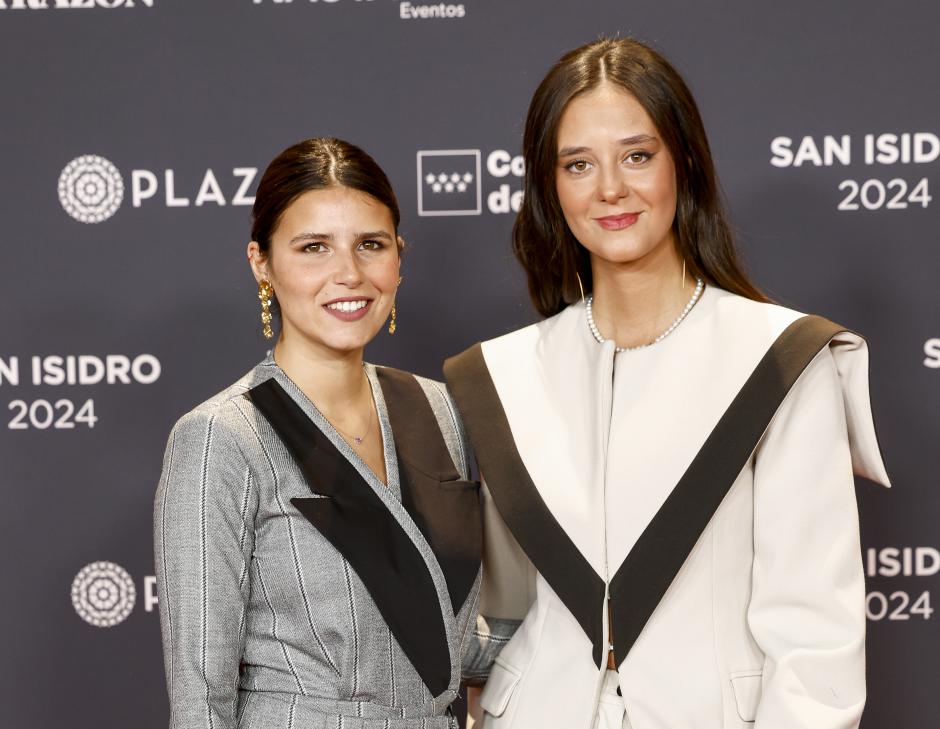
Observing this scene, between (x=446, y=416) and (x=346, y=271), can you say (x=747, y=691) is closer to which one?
(x=446, y=416)

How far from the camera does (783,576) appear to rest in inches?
64.7

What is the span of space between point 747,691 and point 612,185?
0.76 metres

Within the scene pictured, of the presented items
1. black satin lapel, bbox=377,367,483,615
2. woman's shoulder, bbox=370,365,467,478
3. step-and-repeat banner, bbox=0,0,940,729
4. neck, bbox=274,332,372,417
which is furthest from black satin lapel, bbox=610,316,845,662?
step-and-repeat banner, bbox=0,0,940,729

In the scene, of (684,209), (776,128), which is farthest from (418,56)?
(684,209)

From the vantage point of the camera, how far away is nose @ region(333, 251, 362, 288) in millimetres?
1801

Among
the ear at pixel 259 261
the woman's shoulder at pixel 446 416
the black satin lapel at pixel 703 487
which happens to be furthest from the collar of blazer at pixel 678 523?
the ear at pixel 259 261

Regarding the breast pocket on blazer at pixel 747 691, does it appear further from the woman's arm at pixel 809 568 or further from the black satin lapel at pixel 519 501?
the black satin lapel at pixel 519 501

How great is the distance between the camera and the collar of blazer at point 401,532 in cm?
175

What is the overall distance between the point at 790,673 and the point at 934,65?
1.57m

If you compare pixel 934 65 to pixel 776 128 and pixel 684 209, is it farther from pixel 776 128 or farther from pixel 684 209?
pixel 684 209

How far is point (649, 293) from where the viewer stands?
6.19 ft

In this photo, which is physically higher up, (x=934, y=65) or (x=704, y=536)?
(x=934, y=65)

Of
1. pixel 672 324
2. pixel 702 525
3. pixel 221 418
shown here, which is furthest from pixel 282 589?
pixel 672 324

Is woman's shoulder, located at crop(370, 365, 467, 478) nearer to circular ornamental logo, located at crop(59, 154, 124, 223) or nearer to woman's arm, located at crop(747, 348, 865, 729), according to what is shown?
woman's arm, located at crop(747, 348, 865, 729)
